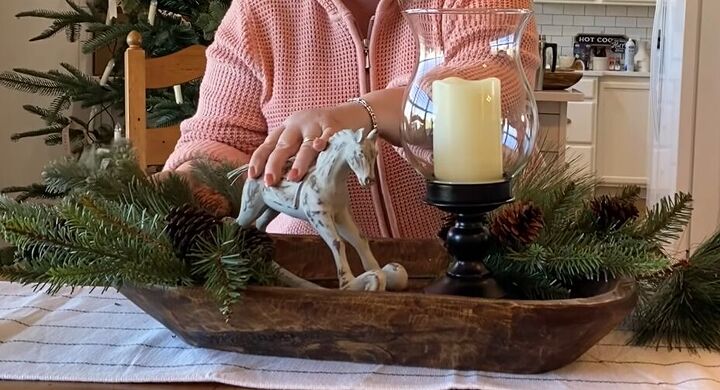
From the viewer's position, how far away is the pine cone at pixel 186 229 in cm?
63

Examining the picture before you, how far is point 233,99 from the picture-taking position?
1.26 meters

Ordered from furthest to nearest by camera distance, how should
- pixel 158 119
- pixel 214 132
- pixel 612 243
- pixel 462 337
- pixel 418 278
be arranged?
1. pixel 158 119
2. pixel 214 132
3. pixel 418 278
4. pixel 612 243
5. pixel 462 337

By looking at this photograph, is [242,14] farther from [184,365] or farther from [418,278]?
[184,365]

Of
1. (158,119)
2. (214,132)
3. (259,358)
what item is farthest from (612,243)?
(158,119)

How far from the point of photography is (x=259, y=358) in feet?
2.14

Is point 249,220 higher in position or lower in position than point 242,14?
lower

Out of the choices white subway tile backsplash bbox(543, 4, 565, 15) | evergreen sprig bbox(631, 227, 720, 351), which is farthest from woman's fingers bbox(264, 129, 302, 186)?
white subway tile backsplash bbox(543, 4, 565, 15)

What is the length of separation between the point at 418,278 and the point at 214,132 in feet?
1.74

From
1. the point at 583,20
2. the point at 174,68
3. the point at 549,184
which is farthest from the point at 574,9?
the point at 549,184

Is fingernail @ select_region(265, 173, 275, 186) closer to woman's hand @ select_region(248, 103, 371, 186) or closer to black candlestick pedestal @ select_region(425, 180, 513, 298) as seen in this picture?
woman's hand @ select_region(248, 103, 371, 186)

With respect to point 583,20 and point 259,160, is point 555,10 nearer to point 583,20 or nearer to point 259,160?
point 583,20

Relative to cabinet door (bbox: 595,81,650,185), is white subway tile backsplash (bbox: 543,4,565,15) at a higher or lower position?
higher

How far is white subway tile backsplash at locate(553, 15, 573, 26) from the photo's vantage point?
5328 mm

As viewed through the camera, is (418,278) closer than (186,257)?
No
